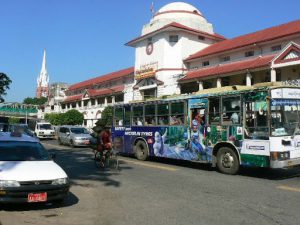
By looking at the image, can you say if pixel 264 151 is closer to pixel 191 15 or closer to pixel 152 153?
pixel 152 153

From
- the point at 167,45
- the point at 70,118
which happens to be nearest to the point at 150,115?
the point at 167,45

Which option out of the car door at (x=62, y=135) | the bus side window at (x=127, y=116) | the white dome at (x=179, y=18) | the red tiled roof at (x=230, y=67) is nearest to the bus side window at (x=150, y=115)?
the bus side window at (x=127, y=116)

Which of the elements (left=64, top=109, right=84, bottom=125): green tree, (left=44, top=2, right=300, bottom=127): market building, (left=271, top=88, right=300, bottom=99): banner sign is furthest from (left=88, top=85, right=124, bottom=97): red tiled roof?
(left=271, top=88, right=300, bottom=99): banner sign

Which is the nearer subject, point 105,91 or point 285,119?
point 285,119

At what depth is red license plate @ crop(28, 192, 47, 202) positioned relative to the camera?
7.59 metres

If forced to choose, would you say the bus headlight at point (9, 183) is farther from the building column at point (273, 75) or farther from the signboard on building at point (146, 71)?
the signboard on building at point (146, 71)

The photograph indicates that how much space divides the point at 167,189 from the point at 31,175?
3.89 m

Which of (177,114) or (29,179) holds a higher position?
(177,114)

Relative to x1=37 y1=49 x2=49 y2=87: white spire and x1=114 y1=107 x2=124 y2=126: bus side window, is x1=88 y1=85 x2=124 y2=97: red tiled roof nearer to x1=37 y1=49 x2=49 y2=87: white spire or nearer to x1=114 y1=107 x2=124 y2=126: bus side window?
x1=114 y1=107 x2=124 y2=126: bus side window

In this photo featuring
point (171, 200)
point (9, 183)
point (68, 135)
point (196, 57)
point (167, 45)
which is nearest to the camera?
point (9, 183)

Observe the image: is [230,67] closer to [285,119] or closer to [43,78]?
[285,119]

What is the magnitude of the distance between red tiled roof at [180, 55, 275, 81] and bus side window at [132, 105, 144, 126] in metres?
20.1

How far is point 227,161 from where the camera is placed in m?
13.4

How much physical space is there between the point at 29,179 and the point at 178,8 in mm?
47751
